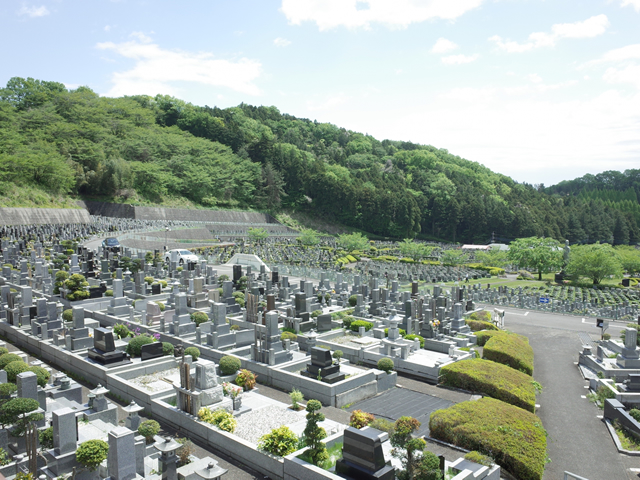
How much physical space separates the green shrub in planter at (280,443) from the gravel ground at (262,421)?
0.84m

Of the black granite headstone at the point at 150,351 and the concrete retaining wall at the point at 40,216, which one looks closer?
the black granite headstone at the point at 150,351

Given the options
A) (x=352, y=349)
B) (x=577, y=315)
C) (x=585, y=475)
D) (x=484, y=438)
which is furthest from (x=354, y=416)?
(x=577, y=315)

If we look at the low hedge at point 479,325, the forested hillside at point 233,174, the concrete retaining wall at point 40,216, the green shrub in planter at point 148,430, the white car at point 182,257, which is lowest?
the low hedge at point 479,325

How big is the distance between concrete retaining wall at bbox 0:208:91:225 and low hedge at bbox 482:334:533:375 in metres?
48.8

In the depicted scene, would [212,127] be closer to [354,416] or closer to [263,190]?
[263,190]

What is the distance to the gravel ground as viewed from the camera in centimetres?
1071

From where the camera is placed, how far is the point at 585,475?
10.0 m

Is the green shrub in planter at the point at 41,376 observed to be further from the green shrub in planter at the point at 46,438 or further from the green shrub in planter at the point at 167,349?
the green shrub in planter at the point at 167,349

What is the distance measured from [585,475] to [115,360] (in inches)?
542

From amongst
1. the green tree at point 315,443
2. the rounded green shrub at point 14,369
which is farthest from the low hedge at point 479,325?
the rounded green shrub at point 14,369

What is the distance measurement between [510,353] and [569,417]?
3530mm

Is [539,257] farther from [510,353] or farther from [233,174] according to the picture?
[233,174]

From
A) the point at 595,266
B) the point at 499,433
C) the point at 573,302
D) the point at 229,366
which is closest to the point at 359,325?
the point at 229,366

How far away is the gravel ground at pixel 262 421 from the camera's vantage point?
10711 mm
